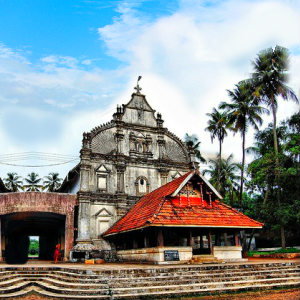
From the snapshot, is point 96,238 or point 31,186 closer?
point 96,238

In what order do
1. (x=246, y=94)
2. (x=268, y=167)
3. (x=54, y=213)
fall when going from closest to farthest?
(x=54, y=213), (x=268, y=167), (x=246, y=94)

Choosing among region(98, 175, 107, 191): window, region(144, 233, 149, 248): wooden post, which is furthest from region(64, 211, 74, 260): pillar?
region(144, 233, 149, 248): wooden post

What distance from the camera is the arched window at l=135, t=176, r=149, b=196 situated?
26.6m

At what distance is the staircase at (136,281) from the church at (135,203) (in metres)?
4.23

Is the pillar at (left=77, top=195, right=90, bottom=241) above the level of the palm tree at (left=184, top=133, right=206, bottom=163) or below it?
below

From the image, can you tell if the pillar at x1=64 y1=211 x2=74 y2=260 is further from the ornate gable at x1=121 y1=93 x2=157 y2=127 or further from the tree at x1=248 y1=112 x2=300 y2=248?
the tree at x1=248 y1=112 x2=300 y2=248

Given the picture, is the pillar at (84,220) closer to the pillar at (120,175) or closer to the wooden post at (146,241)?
Result: the pillar at (120,175)

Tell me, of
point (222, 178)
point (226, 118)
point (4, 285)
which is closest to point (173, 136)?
point (226, 118)

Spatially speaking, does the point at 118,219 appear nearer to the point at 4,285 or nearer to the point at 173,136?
the point at 173,136

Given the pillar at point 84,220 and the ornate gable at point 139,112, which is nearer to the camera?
the pillar at point 84,220

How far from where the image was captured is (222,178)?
134 feet

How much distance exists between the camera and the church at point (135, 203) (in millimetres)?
18266

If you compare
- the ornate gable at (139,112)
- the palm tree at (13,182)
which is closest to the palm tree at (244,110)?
the ornate gable at (139,112)

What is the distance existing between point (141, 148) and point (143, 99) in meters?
4.37
